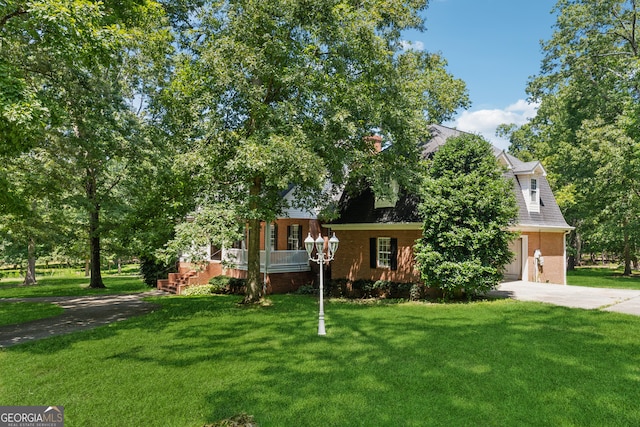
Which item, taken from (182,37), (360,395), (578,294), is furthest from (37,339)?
(578,294)

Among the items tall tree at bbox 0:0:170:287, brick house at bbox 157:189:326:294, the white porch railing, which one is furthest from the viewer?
the white porch railing

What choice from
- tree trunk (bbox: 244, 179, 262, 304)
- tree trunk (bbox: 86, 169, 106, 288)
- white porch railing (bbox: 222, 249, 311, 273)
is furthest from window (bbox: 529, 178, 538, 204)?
tree trunk (bbox: 86, 169, 106, 288)

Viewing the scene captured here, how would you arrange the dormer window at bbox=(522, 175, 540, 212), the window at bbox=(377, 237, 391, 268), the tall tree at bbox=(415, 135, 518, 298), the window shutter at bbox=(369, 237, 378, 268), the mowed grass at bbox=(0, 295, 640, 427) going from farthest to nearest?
the dormer window at bbox=(522, 175, 540, 212) → the window shutter at bbox=(369, 237, 378, 268) → the window at bbox=(377, 237, 391, 268) → the tall tree at bbox=(415, 135, 518, 298) → the mowed grass at bbox=(0, 295, 640, 427)

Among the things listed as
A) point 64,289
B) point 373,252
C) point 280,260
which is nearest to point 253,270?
point 280,260

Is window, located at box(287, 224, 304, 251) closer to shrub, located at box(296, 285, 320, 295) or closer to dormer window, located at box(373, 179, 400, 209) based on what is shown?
shrub, located at box(296, 285, 320, 295)

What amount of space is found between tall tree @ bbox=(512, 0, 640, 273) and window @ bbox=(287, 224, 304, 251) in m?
19.9

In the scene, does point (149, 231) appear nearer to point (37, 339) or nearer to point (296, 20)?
point (37, 339)

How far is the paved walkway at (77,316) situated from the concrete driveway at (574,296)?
588 inches

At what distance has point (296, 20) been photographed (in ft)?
44.9

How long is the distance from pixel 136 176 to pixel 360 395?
1565 cm

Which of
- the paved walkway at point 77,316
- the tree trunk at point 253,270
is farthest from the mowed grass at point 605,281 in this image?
the paved walkway at point 77,316

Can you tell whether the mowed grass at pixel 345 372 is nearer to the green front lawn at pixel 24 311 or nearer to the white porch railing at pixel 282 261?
the green front lawn at pixel 24 311

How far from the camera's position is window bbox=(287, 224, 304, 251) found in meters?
22.2

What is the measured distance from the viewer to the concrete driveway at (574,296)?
13823mm
